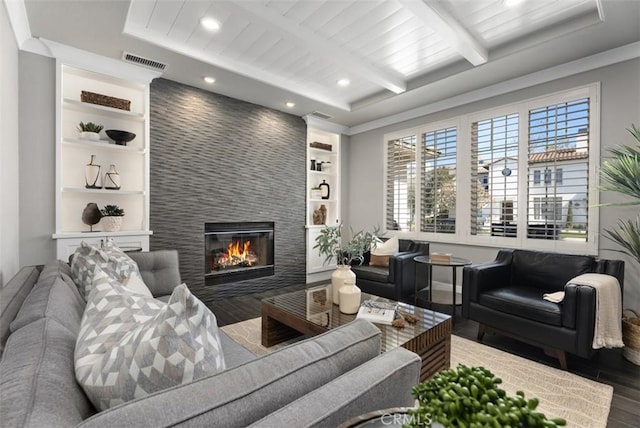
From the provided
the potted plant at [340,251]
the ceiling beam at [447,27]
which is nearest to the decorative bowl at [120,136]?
the potted plant at [340,251]

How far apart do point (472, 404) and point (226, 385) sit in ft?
1.57

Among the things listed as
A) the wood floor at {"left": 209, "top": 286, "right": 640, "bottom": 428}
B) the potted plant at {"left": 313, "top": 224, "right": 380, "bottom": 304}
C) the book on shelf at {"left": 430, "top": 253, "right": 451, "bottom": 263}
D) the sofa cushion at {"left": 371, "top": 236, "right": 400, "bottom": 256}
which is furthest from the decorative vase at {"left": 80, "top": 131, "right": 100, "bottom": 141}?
the book on shelf at {"left": 430, "top": 253, "right": 451, "bottom": 263}

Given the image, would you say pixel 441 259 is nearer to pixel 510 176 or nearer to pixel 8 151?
pixel 510 176

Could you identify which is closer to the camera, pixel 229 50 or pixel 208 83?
pixel 229 50

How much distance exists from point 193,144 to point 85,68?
121 centimetres

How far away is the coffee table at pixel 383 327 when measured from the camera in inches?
69.0

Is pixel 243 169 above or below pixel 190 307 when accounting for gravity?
above

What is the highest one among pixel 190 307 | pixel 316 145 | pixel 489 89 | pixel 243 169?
pixel 489 89

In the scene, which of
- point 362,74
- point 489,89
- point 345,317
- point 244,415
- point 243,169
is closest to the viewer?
point 244,415

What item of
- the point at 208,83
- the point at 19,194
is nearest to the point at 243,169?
the point at 208,83

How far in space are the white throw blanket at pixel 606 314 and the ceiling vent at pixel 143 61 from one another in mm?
4210

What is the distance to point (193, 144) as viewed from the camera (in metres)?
3.70

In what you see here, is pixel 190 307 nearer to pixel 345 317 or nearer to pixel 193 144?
pixel 345 317

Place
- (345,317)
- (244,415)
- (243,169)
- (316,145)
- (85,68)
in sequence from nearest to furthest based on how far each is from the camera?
(244,415), (345,317), (85,68), (243,169), (316,145)
